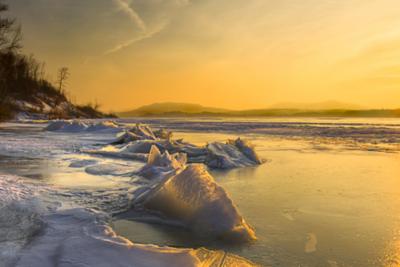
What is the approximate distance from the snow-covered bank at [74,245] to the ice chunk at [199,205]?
0.45m

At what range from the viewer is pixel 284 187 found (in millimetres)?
5262

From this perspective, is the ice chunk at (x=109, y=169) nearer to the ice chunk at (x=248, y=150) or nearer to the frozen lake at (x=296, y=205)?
the frozen lake at (x=296, y=205)

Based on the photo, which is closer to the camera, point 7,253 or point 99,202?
point 7,253

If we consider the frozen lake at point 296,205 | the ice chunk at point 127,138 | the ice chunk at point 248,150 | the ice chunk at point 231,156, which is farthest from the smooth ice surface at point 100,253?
the ice chunk at point 127,138

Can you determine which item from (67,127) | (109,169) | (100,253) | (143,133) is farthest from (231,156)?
(67,127)

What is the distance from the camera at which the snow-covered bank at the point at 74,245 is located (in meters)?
2.29

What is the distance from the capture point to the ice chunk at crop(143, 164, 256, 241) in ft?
10.3

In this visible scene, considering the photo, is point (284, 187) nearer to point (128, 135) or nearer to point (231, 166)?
point (231, 166)

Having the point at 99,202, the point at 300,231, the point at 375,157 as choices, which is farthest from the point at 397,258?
the point at 375,157

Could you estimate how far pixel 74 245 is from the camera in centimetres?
258

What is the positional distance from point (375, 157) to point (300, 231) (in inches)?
263

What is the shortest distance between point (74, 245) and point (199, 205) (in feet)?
4.27

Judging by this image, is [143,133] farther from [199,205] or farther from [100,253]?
[100,253]

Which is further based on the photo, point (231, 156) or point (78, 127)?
point (78, 127)
